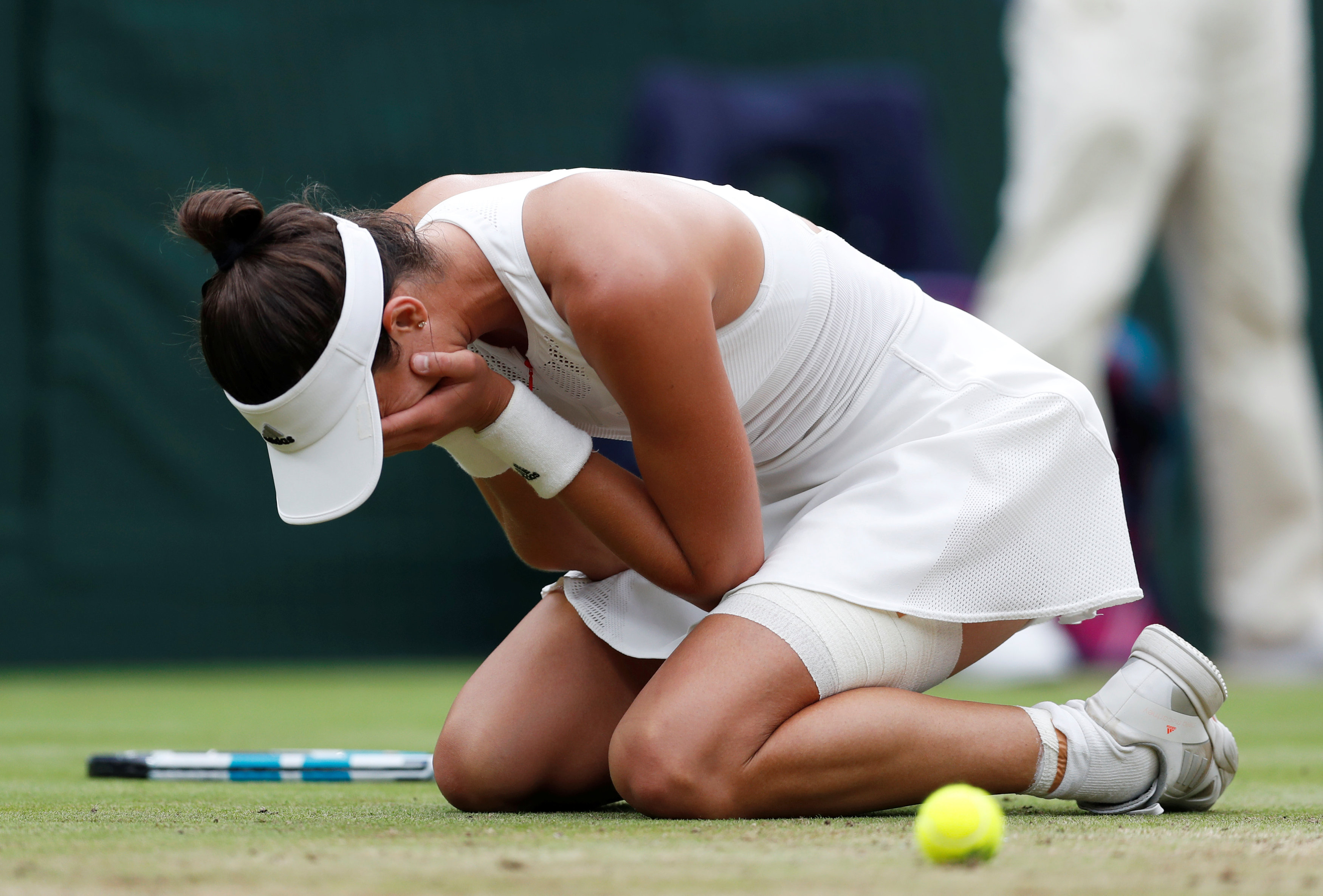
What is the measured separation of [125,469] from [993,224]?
3.02 metres

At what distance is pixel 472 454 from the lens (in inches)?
67.9

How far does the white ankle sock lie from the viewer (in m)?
1.62

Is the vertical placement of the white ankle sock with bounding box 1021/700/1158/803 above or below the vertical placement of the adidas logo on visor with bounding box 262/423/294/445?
below

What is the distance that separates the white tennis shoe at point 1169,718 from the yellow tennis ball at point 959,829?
0.43 meters

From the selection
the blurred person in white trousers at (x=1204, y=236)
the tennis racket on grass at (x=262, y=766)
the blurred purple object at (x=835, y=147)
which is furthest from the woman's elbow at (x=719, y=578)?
the blurred purple object at (x=835, y=147)

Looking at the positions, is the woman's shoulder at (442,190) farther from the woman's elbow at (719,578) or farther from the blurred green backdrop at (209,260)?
the blurred green backdrop at (209,260)


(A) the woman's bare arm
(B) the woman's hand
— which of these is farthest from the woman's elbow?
(B) the woman's hand

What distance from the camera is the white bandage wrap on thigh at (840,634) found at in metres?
1.61

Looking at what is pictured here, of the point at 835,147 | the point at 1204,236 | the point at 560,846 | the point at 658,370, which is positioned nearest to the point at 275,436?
the point at 658,370

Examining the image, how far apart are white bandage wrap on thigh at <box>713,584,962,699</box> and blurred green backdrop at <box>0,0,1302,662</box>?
3.11 m

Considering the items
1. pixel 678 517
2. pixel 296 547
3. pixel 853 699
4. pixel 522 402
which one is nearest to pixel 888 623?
pixel 853 699

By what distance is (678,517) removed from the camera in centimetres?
163

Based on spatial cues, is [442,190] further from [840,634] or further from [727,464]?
[840,634]

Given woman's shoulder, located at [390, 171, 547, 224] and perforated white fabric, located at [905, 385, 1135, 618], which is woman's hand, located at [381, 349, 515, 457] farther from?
perforated white fabric, located at [905, 385, 1135, 618]
